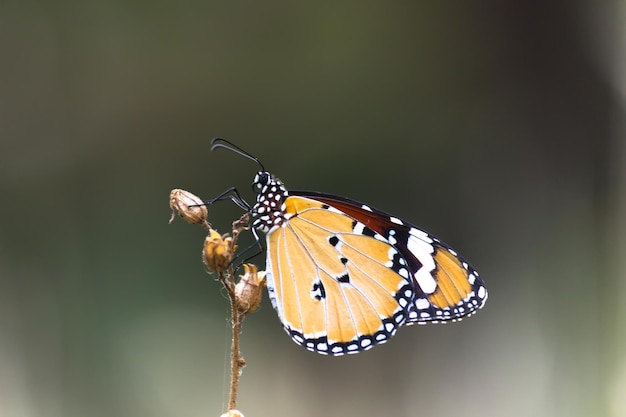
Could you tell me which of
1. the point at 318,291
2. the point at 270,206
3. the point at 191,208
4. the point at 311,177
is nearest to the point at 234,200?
the point at 270,206

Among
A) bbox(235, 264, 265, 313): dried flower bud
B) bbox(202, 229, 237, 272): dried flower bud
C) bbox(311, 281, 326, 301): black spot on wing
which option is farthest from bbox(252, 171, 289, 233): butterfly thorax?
bbox(202, 229, 237, 272): dried flower bud

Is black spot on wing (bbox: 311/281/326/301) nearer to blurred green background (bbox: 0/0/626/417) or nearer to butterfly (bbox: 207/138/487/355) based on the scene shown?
butterfly (bbox: 207/138/487/355)

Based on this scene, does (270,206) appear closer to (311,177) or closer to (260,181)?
(260,181)

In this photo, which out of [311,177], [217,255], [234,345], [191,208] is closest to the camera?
[234,345]

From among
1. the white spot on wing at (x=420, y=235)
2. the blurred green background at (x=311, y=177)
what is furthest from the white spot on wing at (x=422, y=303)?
the blurred green background at (x=311, y=177)
